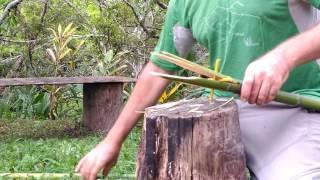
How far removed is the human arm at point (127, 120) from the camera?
7.72ft

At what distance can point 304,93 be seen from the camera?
2.13 m

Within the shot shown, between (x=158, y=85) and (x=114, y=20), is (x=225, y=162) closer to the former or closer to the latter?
(x=158, y=85)

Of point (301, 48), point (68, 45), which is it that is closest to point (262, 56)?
point (301, 48)

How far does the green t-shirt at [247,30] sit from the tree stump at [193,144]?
0.20 meters

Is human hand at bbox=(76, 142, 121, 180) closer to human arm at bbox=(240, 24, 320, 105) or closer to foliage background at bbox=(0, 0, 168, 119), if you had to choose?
human arm at bbox=(240, 24, 320, 105)

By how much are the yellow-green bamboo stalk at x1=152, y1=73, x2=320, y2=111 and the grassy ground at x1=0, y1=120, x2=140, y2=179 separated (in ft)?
8.52

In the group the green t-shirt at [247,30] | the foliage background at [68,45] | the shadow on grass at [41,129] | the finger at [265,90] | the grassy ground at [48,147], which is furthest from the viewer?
the foliage background at [68,45]

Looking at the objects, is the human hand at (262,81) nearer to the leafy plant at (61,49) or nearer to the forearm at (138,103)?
the forearm at (138,103)

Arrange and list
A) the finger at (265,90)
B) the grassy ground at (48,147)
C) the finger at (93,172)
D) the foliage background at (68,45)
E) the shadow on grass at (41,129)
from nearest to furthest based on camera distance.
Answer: the finger at (265,90), the finger at (93,172), the grassy ground at (48,147), the shadow on grass at (41,129), the foliage background at (68,45)

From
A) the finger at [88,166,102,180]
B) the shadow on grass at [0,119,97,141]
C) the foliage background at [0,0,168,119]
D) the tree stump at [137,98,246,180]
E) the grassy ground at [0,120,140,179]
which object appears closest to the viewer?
the tree stump at [137,98,246,180]

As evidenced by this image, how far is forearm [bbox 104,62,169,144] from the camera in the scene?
7.80 feet

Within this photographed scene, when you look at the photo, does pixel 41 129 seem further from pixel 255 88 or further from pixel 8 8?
pixel 255 88

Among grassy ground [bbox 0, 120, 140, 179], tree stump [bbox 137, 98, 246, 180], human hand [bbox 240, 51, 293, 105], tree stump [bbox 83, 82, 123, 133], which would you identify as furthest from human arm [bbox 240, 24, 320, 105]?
tree stump [bbox 83, 82, 123, 133]

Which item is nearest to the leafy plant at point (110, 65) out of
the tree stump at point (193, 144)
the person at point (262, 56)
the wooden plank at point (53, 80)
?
the wooden plank at point (53, 80)
